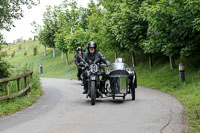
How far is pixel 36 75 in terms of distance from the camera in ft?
47.0

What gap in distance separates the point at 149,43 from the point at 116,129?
35.4ft

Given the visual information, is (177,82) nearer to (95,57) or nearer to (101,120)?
(95,57)

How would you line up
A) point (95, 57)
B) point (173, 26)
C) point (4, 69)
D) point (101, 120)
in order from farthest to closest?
1. point (173, 26)
2. point (4, 69)
3. point (95, 57)
4. point (101, 120)

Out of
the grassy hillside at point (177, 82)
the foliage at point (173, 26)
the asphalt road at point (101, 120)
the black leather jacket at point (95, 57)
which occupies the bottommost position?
the asphalt road at point (101, 120)

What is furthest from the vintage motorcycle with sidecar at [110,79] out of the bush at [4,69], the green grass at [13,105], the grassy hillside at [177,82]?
the bush at [4,69]

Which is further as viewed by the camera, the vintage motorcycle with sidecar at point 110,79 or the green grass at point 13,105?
the vintage motorcycle with sidecar at point 110,79

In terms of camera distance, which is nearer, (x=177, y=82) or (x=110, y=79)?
(x=110, y=79)

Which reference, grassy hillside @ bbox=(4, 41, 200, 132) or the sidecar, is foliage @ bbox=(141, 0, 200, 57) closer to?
grassy hillside @ bbox=(4, 41, 200, 132)

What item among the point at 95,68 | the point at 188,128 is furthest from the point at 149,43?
the point at 188,128

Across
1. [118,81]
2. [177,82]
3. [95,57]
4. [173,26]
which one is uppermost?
[173,26]

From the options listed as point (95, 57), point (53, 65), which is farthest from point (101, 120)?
point (53, 65)

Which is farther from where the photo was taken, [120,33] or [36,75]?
[120,33]

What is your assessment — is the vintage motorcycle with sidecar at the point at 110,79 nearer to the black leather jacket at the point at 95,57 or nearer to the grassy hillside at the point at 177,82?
the black leather jacket at the point at 95,57

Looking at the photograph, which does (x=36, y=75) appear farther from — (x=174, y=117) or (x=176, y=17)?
(x=174, y=117)
